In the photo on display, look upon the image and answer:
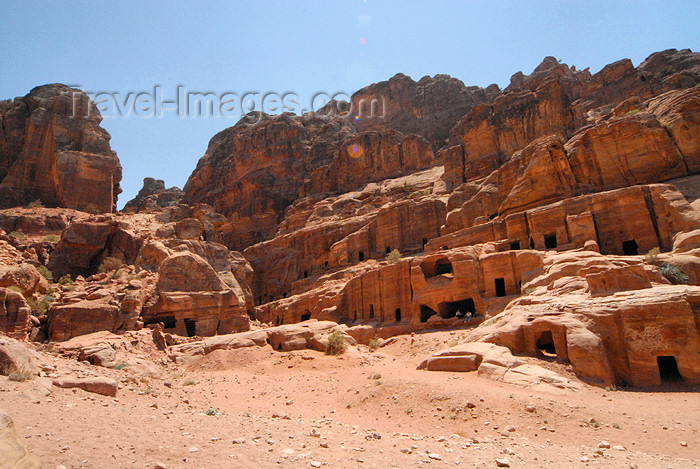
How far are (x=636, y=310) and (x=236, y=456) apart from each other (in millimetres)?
13200

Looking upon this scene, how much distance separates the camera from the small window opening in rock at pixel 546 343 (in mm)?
15753

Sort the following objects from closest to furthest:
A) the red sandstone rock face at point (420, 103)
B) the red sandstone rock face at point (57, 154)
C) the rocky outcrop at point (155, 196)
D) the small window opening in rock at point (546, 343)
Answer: the small window opening in rock at point (546, 343)
the red sandstone rock face at point (57, 154)
the rocky outcrop at point (155, 196)
the red sandstone rock face at point (420, 103)

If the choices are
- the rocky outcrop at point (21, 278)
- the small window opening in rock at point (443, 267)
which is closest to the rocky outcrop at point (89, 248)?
the rocky outcrop at point (21, 278)

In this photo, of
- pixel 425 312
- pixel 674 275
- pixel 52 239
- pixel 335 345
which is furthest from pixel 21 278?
pixel 674 275

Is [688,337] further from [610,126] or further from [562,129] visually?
[562,129]

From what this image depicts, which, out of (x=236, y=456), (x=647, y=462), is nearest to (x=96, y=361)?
(x=236, y=456)

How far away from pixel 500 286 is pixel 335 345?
10887 millimetres

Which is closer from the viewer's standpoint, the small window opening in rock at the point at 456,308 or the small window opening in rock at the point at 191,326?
the small window opening in rock at the point at 191,326

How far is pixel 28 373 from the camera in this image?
948 centimetres

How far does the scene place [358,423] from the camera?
1096 cm

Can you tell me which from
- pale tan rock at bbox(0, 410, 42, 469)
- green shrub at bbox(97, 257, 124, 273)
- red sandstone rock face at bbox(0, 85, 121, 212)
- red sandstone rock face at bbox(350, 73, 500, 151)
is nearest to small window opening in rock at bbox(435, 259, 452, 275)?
green shrub at bbox(97, 257, 124, 273)

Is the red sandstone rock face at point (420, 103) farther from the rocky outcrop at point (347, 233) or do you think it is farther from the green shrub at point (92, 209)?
the green shrub at point (92, 209)

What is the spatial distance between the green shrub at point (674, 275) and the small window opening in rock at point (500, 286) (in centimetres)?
828

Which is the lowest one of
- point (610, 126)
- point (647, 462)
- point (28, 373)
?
point (647, 462)
